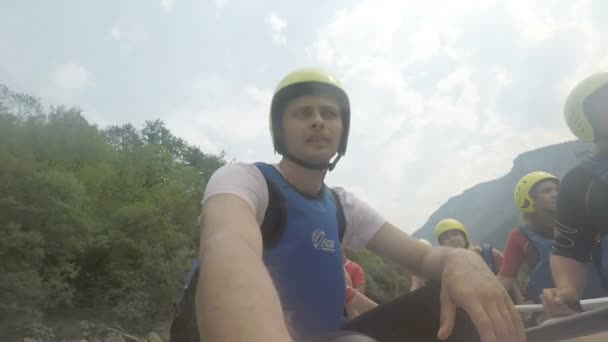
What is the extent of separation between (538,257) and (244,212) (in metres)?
3.93

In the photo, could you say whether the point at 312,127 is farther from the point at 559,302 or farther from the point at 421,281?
the point at 421,281

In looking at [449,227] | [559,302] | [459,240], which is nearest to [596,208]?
[559,302]

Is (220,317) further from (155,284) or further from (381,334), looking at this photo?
(155,284)

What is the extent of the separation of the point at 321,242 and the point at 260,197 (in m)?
0.32

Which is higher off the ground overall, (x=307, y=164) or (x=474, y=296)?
(x=307, y=164)

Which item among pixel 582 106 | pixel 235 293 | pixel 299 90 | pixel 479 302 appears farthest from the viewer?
pixel 582 106

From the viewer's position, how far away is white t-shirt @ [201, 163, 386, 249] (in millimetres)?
1206

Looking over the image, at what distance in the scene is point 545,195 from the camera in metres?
4.14

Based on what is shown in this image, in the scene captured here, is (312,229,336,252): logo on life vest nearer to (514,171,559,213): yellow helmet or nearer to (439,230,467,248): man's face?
(514,171,559,213): yellow helmet

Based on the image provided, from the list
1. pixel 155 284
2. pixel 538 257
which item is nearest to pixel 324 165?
pixel 538 257

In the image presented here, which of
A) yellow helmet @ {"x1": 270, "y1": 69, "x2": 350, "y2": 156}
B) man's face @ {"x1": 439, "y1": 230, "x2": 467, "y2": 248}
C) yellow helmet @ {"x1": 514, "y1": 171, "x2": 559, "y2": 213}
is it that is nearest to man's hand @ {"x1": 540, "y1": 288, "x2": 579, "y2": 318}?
yellow helmet @ {"x1": 270, "y1": 69, "x2": 350, "y2": 156}

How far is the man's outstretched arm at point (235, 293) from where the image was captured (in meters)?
0.61

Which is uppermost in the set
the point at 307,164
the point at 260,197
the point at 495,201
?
the point at 495,201

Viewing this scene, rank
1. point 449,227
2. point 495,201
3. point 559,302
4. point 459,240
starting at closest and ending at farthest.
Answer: point 559,302 < point 459,240 < point 449,227 < point 495,201
